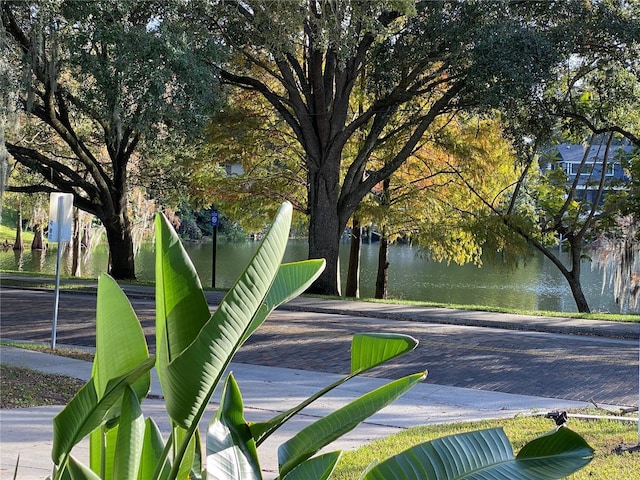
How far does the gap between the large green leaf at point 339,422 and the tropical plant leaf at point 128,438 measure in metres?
0.38

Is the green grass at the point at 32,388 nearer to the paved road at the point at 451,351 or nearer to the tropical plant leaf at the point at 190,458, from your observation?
the paved road at the point at 451,351

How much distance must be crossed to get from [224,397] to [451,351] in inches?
428

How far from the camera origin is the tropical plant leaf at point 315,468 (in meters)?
2.13

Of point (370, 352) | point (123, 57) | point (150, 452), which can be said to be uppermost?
point (123, 57)

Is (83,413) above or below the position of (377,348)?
below

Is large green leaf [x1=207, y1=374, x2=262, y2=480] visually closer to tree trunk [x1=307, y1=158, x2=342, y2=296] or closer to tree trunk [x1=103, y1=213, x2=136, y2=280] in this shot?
tree trunk [x1=307, y1=158, x2=342, y2=296]

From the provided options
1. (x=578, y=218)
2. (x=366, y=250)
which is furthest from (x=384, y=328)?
(x=366, y=250)

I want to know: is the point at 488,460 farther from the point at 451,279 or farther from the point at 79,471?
the point at 451,279

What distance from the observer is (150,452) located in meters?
2.29

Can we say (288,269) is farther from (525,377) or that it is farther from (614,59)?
(614,59)

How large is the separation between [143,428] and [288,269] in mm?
610

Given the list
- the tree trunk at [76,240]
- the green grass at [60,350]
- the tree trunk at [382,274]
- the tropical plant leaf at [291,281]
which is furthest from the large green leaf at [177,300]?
the tree trunk at [76,240]

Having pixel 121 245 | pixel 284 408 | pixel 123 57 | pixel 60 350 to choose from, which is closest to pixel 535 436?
pixel 284 408

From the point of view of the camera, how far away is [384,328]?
15.4m
